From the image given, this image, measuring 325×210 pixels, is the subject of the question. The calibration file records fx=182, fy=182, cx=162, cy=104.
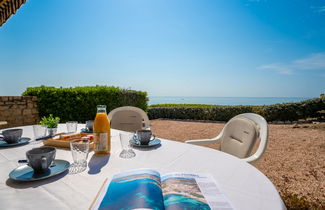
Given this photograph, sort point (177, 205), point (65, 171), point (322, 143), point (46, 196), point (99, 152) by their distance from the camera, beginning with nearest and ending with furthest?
point (177, 205) → point (46, 196) → point (65, 171) → point (99, 152) → point (322, 143)

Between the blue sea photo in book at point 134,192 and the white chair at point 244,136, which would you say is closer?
the blue sea photo in book at point 134,192

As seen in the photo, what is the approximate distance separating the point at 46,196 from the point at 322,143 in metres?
6.02

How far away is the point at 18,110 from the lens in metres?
4.67

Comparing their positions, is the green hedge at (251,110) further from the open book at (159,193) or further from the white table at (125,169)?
the open book at (159,193)

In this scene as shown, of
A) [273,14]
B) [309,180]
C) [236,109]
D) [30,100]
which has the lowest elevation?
[309,180]

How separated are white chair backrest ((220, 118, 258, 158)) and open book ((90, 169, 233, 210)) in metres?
1.02

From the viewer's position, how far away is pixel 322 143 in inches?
182

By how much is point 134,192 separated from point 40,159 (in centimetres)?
52

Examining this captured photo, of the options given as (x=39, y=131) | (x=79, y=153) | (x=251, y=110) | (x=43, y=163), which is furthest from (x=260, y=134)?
(x=251, y=110)

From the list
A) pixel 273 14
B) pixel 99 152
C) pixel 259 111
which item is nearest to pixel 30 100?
pixel 99 152

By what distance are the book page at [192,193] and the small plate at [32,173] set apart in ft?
1.72

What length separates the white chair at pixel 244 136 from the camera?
162cm

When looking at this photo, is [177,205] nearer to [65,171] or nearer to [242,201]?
[242,201]

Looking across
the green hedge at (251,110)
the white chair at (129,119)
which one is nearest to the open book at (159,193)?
the white chair at (129,119)
